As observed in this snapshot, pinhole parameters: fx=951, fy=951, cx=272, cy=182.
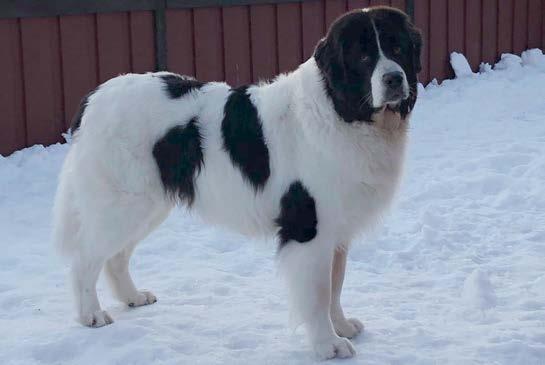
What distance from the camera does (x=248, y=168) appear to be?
4781 millimetres

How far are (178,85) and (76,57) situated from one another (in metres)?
4.17

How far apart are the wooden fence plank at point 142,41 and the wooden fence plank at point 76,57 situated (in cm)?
45

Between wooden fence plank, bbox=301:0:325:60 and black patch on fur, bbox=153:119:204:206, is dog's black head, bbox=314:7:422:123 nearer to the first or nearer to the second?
black patch on fur, bbox=153:119:204:206

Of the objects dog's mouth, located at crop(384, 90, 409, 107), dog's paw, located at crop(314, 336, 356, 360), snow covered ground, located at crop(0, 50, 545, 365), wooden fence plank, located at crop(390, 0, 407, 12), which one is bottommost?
snow covered ground, located at crop(0, 50, 545, 365)

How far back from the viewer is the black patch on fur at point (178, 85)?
200 inches

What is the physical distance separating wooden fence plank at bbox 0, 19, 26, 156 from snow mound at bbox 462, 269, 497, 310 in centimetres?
471

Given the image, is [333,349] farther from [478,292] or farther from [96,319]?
[96,319]

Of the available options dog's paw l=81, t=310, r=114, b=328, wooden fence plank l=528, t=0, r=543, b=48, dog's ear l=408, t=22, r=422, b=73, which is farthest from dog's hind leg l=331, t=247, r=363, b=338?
wooden fence plank l=528, t=0, r=543, b=48

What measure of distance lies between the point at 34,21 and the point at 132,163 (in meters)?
4.16

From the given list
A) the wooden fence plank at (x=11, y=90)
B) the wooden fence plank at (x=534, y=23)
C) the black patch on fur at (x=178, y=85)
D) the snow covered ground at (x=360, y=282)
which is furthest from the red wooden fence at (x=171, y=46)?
the black patch on fur at (x=178, y=85)

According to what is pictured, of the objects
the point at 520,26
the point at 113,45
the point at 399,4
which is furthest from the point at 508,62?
the point at 113,45

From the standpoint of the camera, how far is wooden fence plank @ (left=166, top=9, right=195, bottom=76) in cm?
970

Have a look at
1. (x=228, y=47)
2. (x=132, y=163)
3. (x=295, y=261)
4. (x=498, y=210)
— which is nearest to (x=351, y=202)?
(x=295, y=261)

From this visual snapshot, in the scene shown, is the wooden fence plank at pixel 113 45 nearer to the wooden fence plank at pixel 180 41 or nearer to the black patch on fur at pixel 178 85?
the wooden fence plank at pixel 180 41
